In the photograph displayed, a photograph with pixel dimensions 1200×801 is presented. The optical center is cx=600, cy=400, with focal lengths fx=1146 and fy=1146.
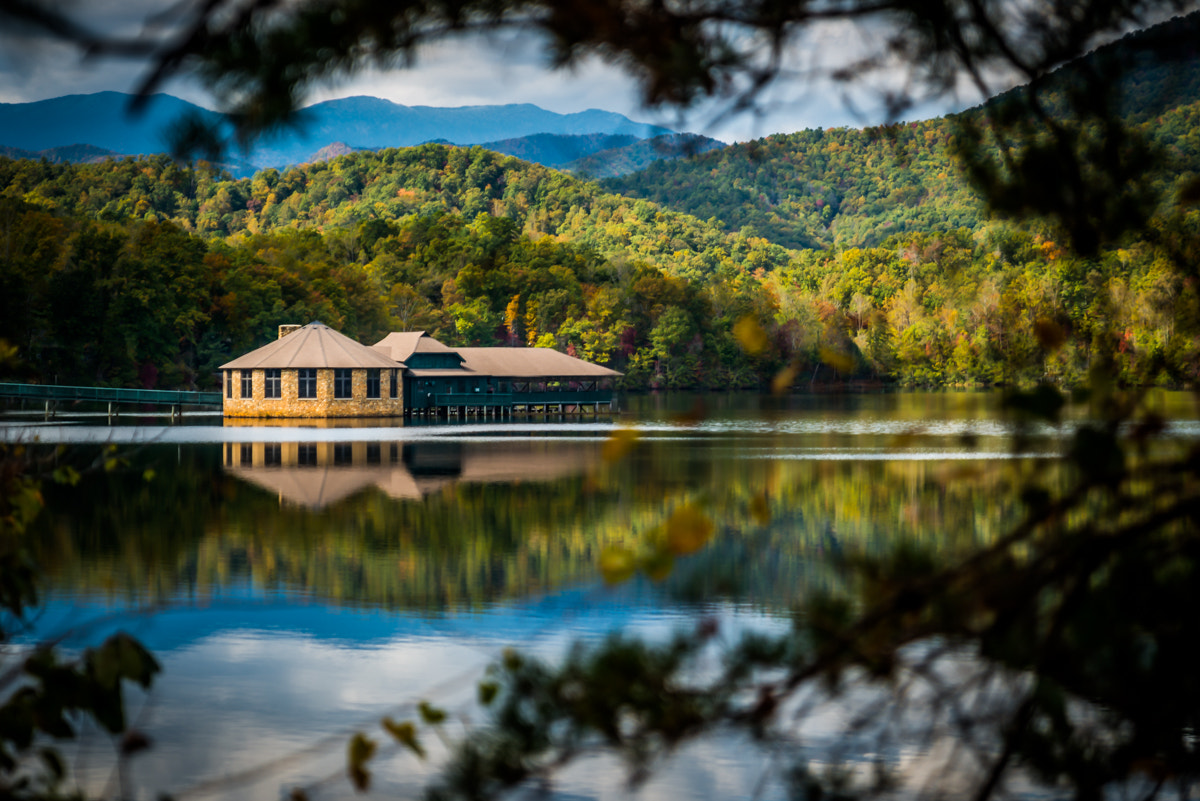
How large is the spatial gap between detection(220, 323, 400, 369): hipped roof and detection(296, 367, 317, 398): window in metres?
0.49

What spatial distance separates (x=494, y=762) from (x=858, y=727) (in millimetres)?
793

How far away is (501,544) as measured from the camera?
1400 cm

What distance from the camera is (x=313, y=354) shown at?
45.5 m

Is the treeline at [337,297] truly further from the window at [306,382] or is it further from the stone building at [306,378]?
Answer: the window at [306,382]

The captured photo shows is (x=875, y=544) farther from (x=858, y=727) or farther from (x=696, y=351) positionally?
(x=696, y=351)

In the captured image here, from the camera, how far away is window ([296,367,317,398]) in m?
45.5

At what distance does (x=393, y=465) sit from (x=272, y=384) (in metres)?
23.2

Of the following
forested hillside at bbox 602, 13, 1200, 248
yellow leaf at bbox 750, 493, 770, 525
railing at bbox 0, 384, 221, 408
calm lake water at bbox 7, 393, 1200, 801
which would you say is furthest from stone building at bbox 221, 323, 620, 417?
forested hillside at bbox 602, 13, 1200, 248

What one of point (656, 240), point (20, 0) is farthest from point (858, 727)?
point (656, 240)

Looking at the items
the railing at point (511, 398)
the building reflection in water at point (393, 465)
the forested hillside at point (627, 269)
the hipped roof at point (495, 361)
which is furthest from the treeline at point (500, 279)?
the railing at point (511, 398)

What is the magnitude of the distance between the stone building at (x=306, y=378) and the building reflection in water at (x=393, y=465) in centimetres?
1420

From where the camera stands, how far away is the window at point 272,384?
150 ft

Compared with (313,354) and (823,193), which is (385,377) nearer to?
(313,354)

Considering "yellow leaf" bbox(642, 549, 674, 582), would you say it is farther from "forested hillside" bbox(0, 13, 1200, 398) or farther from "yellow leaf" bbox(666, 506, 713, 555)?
"forested hillside" bbox(0, 13, 1200, 398)
